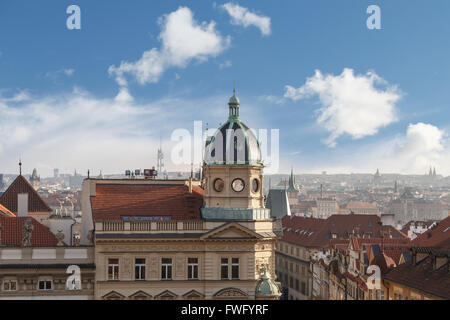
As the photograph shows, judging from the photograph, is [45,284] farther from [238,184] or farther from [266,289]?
[266,289]

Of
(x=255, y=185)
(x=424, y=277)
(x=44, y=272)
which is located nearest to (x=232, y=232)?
(x=255, y=185)

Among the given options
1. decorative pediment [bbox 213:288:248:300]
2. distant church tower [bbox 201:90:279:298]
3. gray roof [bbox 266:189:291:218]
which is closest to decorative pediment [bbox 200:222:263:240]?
distant church tower [bbox 201:90:279:298]

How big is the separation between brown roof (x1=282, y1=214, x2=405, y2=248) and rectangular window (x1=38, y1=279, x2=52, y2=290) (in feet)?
201

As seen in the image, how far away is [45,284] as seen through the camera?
56562mm

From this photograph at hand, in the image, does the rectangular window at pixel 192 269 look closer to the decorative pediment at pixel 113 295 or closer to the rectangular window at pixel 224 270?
the rectangular window at pixel 224 270

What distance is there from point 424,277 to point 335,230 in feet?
237

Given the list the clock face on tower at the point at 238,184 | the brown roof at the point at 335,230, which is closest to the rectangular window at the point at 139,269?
the clock face on tower at the point at 238,184

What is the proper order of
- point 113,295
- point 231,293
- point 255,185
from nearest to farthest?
point 113,295
point 231,293
point 255,185

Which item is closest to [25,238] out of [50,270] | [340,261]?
[50,270]

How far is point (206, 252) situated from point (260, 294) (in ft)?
40.7

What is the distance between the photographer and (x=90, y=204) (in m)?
62.1

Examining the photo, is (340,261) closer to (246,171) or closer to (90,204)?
(246,171)

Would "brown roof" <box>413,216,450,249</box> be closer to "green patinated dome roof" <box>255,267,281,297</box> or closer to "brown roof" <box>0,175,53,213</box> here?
"green patinated dome roof" <box>255,267,281,297</box>
